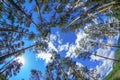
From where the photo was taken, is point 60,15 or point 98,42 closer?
point 60,15

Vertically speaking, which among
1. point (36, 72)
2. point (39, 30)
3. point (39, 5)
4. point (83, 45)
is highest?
point (39, 5)

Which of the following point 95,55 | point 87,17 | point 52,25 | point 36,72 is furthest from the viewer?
point 36,72

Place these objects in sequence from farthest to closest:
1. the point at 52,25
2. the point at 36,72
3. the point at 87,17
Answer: the point at 36,72, the point at 52,25, the point at 87,17

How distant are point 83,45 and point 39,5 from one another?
6964 mm

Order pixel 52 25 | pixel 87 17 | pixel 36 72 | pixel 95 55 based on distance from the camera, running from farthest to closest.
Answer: pixel 36 72
pixel 95 55
pixel 52 25
pixel 87 17

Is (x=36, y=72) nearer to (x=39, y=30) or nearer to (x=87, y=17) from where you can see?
(x=39, y=30)

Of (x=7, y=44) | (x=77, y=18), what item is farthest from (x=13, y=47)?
(x=77, y=18)

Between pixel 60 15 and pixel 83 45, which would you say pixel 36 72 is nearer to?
pixel 83 45

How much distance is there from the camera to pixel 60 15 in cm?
2262

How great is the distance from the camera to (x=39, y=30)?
23.8 meters

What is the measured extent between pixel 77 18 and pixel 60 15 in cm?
149

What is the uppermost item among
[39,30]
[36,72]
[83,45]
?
[39,30]

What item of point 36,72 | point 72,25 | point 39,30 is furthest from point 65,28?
point 36,72

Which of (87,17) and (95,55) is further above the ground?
(87,17)
